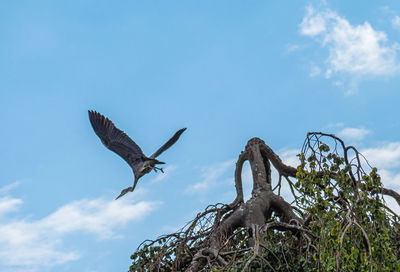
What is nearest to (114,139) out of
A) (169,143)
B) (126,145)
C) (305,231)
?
(126,145)

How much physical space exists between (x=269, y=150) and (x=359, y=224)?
10.7ft

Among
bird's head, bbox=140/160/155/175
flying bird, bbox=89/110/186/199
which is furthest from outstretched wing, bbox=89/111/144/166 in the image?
bird's head, bbox=140/160/155/175

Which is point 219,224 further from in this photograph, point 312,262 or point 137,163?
point 312,262

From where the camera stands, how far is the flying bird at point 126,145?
671 cm

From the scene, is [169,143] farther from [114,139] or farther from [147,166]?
[114,139]

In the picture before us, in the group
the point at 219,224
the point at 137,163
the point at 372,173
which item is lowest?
the point at 372,173

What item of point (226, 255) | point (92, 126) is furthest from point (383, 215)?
point (92, 126)

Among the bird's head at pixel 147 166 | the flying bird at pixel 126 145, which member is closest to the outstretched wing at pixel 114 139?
the flying bird at pixel 126 145

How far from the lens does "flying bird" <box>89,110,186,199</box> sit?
22.0ft

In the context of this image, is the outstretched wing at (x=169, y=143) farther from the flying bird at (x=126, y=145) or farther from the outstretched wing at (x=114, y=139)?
the outstretched wing at (x=114, y=139)

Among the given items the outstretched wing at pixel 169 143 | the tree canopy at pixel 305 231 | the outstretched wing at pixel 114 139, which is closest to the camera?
the tree canopy at pixel 305 231

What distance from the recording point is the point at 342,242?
4.68 metres

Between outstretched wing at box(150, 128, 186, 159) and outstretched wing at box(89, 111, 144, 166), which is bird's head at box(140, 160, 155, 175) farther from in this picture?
outstretched wing at box(89, 111, 144, 166)

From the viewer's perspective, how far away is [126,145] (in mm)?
7066
